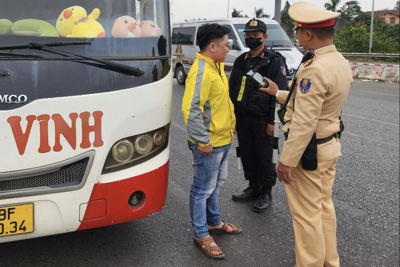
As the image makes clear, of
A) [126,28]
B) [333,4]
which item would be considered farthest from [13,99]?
[333,4]

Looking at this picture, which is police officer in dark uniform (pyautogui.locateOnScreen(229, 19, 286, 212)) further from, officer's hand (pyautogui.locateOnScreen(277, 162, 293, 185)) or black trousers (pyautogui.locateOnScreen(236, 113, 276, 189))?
officer's hand (pyautogui.locateOnScreen(277, 162, 293, 185))

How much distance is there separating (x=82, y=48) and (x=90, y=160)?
0.69m

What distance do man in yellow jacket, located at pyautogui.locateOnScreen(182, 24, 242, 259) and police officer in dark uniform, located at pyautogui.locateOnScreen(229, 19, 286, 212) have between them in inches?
23.5

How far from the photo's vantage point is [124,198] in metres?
2.51

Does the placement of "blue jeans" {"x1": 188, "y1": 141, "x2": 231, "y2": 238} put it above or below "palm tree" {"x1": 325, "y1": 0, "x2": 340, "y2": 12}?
below

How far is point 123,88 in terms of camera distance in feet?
7.86

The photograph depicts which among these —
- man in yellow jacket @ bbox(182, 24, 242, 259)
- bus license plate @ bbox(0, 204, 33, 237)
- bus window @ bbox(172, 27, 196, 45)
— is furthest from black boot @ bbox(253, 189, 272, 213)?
bus window @ bbox(172, 27, 196, 45)

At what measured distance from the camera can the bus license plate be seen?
2211 millimetres

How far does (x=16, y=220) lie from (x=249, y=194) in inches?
93.7

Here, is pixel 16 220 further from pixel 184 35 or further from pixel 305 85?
pixel 184 35

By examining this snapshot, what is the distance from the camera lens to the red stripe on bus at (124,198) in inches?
95.7

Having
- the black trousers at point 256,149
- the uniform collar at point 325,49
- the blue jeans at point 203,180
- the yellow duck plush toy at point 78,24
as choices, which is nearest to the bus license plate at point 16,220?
the yellow duck plush toy at point 78,24

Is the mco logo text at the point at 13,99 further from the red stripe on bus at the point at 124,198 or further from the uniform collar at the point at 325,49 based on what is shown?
the uniform collar at the point at 325,49

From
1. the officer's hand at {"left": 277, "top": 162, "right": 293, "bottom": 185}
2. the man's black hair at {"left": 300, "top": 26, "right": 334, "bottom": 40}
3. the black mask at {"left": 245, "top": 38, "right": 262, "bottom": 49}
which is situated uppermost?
the man's black hair at {"left": 300, "top": 26, "right": 334, "bottom": 40}
